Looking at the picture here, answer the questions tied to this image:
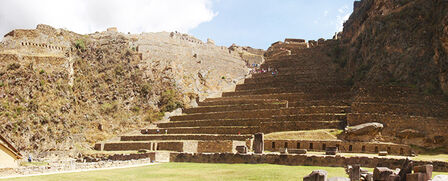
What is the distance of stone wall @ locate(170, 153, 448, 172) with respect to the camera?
22.8m

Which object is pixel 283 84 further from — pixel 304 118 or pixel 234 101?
pixel 304 118

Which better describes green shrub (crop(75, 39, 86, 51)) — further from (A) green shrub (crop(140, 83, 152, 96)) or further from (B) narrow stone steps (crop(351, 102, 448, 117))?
(B) narrow stone steps (crop(351, 102, 448, 117))

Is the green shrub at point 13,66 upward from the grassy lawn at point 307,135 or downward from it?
upward

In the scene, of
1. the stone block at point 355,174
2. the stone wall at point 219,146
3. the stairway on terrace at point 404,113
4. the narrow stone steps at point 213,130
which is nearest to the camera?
the stone block at point 355,174

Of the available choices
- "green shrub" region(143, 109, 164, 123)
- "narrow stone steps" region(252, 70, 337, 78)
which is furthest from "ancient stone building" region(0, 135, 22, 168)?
"narrow stone steps" region(252, 70, 337, 78)

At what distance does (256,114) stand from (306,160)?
19.3 meters

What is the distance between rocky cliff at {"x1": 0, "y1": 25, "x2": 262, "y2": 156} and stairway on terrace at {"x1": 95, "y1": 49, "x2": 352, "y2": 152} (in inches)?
129

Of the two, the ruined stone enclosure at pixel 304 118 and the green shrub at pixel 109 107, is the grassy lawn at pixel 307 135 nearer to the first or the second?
the ruined stone enclosure at pixel 304 118

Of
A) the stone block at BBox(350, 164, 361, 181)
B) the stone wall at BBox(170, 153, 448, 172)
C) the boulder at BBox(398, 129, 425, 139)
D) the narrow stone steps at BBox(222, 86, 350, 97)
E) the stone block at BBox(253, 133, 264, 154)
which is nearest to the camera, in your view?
the stone block at BBox(350, 164, 361, 181)

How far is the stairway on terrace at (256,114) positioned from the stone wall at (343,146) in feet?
8.48

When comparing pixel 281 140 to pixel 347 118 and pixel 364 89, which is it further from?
pixel 364 89

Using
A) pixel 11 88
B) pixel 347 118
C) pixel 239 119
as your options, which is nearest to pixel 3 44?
pixel 11 88

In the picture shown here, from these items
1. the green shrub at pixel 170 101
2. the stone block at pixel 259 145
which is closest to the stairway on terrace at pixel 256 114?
the green shrub at pixel 170 101

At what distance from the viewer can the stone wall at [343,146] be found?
32.6 meters
